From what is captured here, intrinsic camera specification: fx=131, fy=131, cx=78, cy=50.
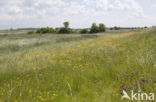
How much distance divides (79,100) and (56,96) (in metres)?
0.50

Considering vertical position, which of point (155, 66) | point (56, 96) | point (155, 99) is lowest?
point (56, 96)

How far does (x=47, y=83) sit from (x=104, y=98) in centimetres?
137

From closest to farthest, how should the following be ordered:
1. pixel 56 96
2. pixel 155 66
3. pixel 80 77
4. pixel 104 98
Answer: pixel 104 98 → pixel 56 96 → pixel 155 66 → pixel 80 77

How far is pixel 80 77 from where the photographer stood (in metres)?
2.95

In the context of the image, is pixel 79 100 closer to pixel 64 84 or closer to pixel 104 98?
pixel 104 98

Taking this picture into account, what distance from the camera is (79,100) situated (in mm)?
2027

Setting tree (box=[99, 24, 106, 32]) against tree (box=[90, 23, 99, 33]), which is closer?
tree (box=[90, 23, 99, 33])

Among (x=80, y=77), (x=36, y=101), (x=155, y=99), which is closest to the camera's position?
(x=155, y=99)

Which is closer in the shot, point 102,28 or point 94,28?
point 94,28

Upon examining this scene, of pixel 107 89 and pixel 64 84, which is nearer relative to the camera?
pixel 107 89

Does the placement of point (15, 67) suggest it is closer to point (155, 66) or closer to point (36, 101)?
point (36, 101)

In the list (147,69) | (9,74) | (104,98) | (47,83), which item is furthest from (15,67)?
(147,69)

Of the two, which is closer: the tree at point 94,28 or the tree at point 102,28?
the tree at point 94,28

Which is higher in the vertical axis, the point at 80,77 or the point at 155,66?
the point at 155,66
